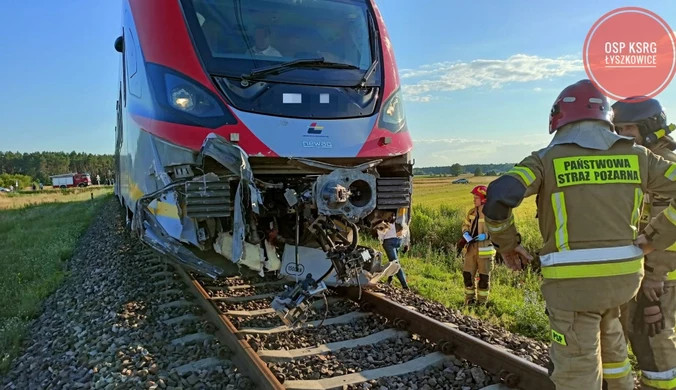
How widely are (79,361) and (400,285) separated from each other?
3850 mm

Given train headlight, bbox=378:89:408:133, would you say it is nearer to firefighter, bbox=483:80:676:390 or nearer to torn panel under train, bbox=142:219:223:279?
torn panel under train, bbox=142:219:223:279

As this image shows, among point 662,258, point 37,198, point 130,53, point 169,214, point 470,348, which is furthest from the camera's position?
point 37,198

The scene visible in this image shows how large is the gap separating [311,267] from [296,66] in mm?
1674

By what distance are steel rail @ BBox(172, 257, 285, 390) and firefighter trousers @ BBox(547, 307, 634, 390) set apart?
61.2 inches

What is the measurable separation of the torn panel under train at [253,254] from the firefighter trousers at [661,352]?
252 cm

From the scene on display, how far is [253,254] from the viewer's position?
3938 mm

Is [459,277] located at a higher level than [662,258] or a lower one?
lower

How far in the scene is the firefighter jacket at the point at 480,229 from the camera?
19.1 ft

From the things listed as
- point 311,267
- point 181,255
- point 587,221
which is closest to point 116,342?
point 181,255

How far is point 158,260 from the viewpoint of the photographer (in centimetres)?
769

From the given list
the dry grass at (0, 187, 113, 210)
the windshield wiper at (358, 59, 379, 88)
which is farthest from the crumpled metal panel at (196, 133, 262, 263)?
the dry grass at (0, 187, 113, 210)

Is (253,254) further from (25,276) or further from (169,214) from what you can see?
(25,276)

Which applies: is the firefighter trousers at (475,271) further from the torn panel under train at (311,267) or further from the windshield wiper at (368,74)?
the windshield wiper at (368,74)

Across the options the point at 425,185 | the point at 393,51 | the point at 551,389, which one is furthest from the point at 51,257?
the point at 425,185
